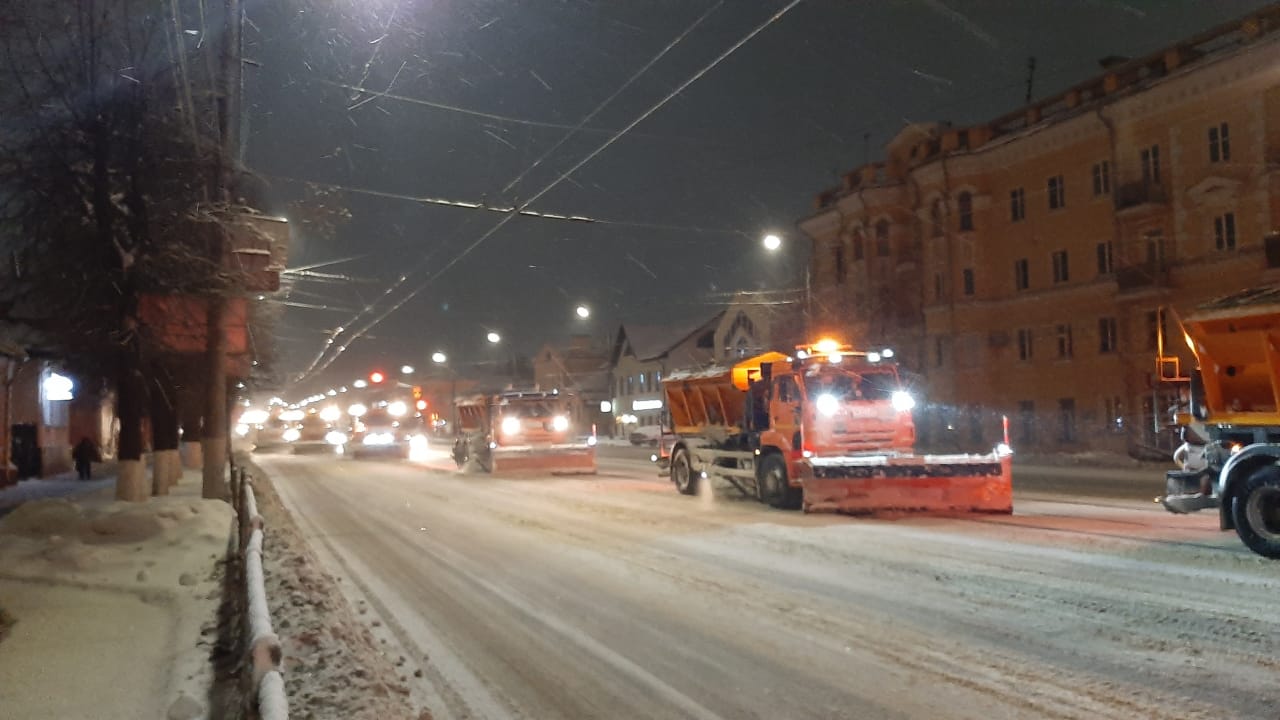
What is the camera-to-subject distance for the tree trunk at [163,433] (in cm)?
2105

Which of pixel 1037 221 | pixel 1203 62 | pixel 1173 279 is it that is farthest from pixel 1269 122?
pixel 1037 221

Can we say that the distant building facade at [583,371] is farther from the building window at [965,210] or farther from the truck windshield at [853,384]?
the truck windshield at [853,384]

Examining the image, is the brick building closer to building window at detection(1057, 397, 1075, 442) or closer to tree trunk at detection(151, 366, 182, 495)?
building window at detection(1057, 397, 1075, 442)

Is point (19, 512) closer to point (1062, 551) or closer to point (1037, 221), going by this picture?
point (1062, 551)

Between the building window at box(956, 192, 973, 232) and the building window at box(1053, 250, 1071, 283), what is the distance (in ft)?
15.5

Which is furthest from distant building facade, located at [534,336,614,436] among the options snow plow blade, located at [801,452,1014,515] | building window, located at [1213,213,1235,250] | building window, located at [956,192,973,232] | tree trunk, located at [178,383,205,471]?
snow plow blade, located at [801,452,1014,515]

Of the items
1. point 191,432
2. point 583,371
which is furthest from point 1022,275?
point 583,371

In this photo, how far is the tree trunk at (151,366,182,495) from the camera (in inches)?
829

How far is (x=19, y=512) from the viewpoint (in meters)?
14.6

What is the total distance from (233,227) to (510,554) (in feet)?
28.1

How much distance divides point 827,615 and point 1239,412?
21.6 ft

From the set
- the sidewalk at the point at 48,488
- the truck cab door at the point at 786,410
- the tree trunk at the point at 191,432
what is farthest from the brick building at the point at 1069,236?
the tree trunk at the point at 191,432

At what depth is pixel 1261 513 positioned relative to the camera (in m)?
11.3

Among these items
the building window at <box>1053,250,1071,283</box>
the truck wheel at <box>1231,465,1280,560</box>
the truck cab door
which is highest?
the building window at <box>1053,250,1071,283</box>
